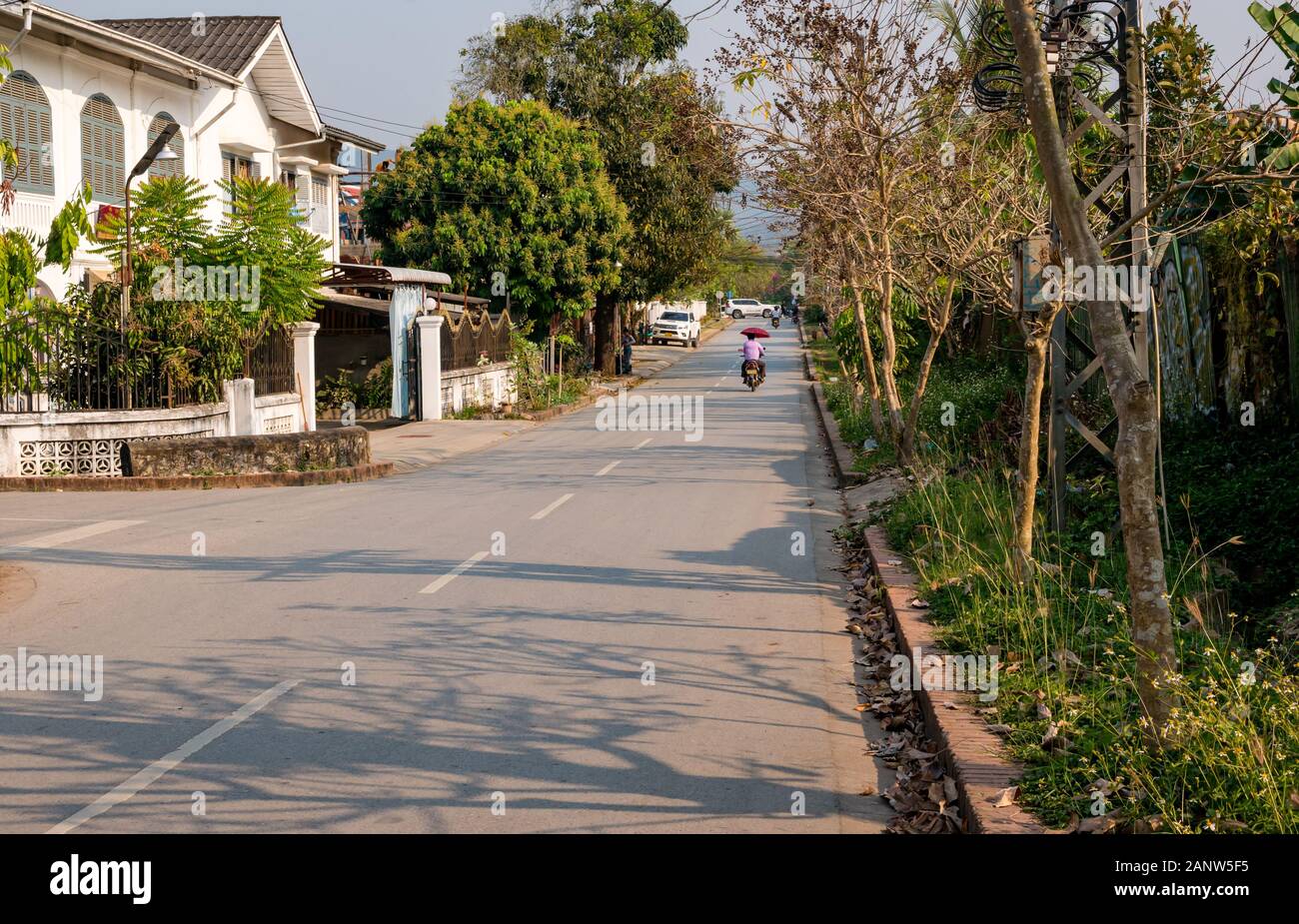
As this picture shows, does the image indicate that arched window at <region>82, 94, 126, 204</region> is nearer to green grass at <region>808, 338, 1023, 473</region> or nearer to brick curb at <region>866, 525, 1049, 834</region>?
green grass at <region>808, 338, 1023, 473</region>

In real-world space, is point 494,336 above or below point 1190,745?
above

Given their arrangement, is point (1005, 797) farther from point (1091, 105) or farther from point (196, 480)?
point (196, 480)

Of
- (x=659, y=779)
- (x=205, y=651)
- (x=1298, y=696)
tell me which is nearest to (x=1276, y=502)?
(x=1298, y=696)

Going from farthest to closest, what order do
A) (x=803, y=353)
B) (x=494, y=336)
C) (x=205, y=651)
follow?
(x=803, y=353) → (x=494, y=336) → (x=205, y=651)

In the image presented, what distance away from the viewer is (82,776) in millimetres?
5906

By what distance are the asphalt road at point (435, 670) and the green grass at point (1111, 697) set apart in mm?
764

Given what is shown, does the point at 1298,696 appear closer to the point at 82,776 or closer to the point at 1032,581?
the point at 1032,581

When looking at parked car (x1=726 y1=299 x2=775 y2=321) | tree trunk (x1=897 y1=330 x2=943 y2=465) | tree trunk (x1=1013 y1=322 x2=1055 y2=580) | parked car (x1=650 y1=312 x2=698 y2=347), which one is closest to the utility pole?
tree trunk (x1=1013 y1=322 x2=1055 y2=580)

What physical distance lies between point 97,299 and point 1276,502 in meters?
16.0

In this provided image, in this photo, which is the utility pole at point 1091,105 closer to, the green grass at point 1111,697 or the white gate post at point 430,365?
the green grass at point 1111,697

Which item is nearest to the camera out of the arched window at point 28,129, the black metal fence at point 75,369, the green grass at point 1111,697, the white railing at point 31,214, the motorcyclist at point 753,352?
the green grass at point 1111,697

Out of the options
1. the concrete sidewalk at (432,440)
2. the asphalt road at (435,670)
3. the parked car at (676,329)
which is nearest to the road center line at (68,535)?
the asphalt road at (435,670)

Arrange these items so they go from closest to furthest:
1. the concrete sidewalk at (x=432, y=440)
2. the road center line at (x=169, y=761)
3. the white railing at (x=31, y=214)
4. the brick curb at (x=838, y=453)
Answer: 1. the road center line at (x=169, y=761)
2. the brick curb at (x=838, y=453)
3. the white railing at (x=31, y=214)
4. the concrete sidewalk at (x=432, y=440)

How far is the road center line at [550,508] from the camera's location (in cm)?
1496
